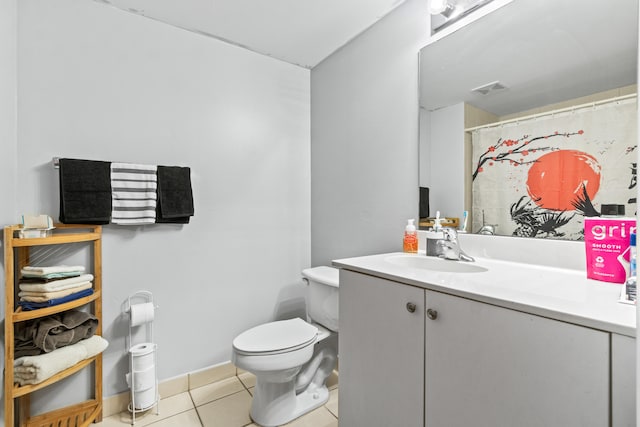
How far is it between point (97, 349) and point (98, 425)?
18.0 inches

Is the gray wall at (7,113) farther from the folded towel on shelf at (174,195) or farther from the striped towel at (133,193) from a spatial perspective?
the folded towel on shelf at (174,195)

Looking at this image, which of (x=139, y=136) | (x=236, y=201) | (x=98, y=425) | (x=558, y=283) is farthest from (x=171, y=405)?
(x=558, y=283)

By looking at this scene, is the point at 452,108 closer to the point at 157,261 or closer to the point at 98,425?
the point at 157,261

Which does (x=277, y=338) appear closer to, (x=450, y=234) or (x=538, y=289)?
(x=450, y=234)

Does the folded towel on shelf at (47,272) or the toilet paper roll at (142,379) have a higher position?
the folded towel on shelf at (47,272)

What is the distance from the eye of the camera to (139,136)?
1.71 meters

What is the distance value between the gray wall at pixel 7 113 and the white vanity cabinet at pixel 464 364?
1.44 metres

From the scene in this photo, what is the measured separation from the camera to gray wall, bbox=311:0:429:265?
1627 millimetres

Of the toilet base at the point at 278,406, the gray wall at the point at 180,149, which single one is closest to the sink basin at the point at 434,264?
the toilet base at the point at 278,406

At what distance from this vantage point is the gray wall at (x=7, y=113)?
4.08 feet

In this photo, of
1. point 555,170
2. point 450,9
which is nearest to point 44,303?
point 555,170

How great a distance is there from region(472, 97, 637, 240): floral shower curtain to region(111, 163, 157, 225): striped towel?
1.64m

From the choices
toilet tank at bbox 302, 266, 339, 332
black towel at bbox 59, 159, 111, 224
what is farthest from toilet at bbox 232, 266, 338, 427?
black towel at bbox 59, 159, 111, 224

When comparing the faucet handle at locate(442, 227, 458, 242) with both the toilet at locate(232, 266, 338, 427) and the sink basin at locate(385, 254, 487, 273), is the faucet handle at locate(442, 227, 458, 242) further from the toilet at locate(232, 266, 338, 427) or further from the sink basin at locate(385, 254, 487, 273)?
the toilet at locate(232, 266, 338, 427)
